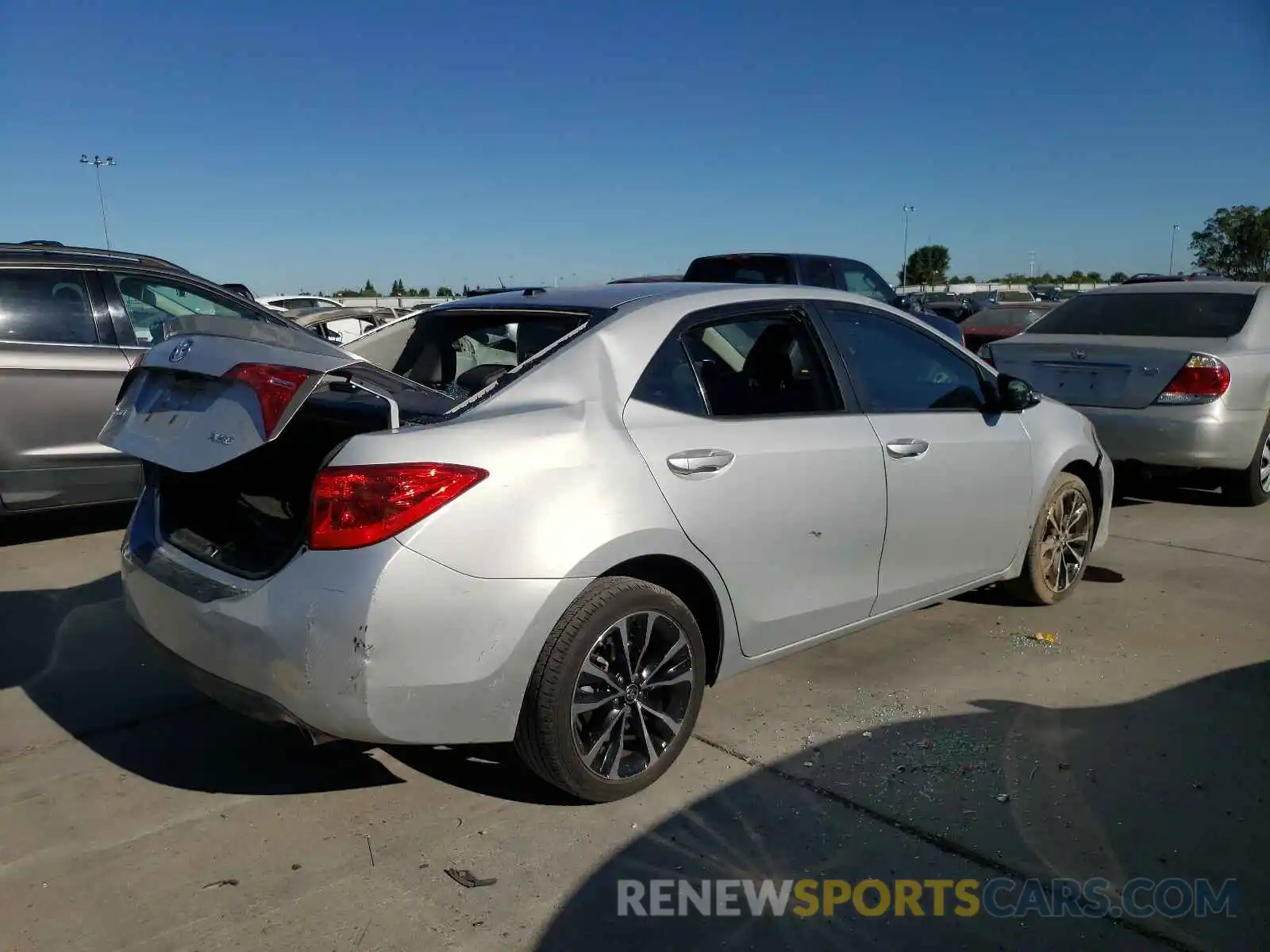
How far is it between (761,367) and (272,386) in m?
1.79

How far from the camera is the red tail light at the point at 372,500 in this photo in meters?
2.66

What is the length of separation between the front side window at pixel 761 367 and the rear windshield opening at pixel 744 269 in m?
7.81

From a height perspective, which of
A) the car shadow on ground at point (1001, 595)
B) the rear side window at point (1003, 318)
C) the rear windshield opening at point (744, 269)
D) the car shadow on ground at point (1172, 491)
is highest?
the rear windshield opening at point (744, 269)

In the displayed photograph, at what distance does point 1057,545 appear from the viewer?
16.1 feet

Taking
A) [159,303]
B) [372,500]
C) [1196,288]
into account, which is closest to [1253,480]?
[1196,288]

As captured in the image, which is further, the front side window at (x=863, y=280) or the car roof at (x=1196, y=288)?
the front side window at (x=863, y=280)

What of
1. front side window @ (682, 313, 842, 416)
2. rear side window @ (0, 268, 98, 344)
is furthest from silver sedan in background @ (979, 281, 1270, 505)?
rear side window @ (0, 268, 98, 344)

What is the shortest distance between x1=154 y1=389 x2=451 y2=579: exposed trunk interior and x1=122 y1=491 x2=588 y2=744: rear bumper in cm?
17

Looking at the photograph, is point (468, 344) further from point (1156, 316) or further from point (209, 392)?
point (1156, 316)

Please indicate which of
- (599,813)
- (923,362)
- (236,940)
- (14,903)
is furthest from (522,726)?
(923,362)

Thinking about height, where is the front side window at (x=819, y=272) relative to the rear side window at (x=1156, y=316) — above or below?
above

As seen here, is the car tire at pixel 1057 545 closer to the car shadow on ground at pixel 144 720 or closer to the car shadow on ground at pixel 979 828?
the car shadow on ground at pixel 979 828

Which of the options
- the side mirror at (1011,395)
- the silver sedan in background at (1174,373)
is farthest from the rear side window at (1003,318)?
the side mirror at (1011,395)

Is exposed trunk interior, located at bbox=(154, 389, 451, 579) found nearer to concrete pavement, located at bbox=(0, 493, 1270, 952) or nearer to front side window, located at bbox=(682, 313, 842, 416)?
concrete pavement, located at bbox=(0, 493, 1270, 952)
